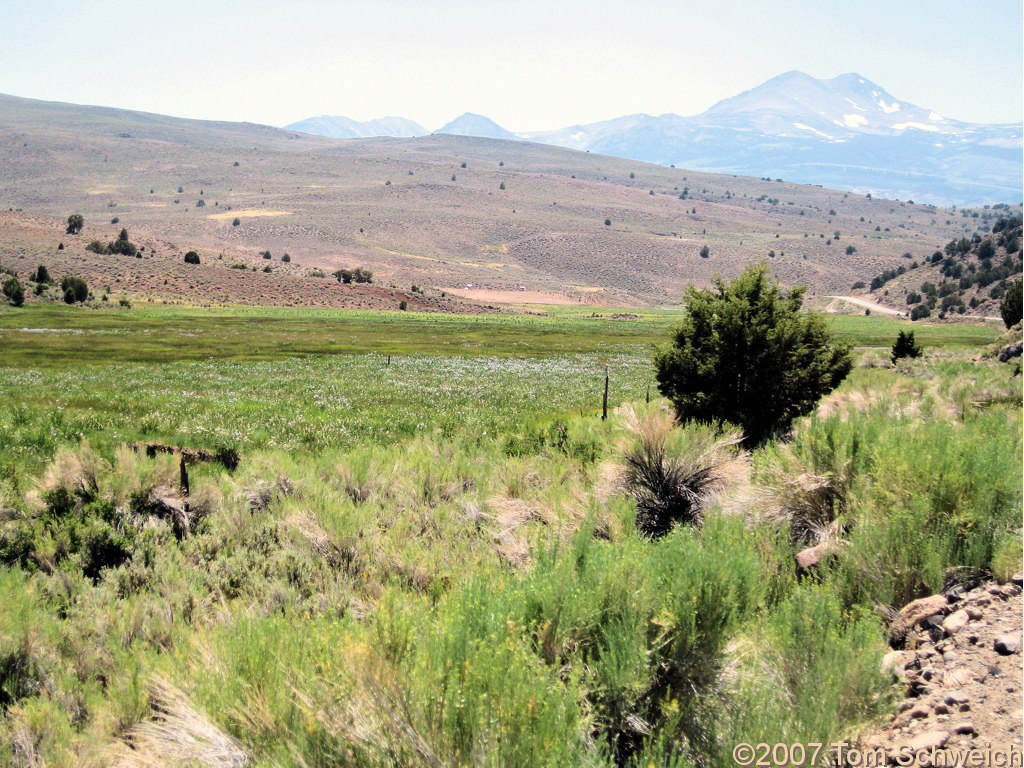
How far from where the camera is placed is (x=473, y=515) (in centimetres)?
866

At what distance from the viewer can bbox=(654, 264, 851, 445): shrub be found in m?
12.6

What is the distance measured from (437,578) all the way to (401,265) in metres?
126

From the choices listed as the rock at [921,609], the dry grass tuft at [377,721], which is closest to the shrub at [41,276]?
the dry grass tuft at [377,721]

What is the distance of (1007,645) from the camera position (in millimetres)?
A: 4352

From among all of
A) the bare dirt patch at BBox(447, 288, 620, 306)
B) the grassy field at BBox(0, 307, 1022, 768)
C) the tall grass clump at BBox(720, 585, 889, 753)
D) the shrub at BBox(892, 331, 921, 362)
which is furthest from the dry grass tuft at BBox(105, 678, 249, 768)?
the bare dirt patch at BBox(447, 288, 620, 306)

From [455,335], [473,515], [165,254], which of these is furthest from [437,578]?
[165,254]

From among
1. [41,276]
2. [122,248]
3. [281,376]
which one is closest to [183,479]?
[281,376]

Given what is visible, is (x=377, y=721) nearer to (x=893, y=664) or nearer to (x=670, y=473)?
(x=893, y=664)

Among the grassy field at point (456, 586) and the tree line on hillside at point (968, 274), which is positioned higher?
the tree line on hillside at point (968, 274)

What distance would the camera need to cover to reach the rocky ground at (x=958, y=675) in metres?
3.61

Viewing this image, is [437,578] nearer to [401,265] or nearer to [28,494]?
[28,494]

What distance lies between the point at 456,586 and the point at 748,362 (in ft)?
29.8

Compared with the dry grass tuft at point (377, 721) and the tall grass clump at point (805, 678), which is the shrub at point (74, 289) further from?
the tall grass clump at point (805, 678)

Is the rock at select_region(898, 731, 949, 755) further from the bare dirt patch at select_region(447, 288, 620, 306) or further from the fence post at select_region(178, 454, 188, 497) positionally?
the bare dirt patch at select_region(447, 288, 620, 306)
